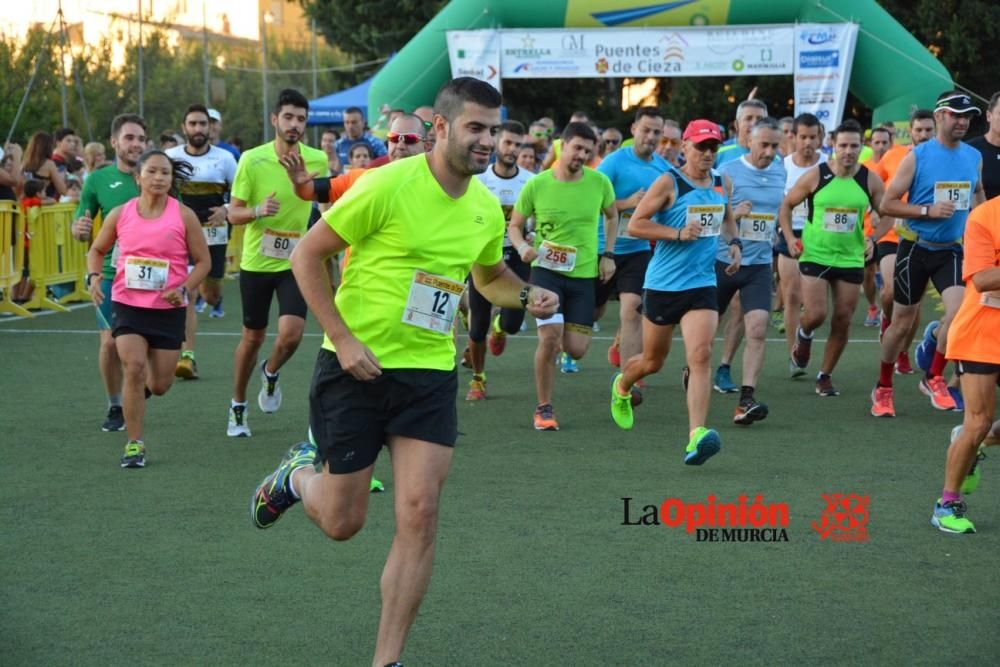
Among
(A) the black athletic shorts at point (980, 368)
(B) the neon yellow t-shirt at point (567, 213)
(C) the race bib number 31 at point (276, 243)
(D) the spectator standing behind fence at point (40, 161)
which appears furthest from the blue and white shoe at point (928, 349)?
(D) the spectator standing behind fence at point (40, 161)

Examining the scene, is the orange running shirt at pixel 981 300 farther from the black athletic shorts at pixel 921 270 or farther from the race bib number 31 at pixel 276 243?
the race bib number 31 at pixel 276 243

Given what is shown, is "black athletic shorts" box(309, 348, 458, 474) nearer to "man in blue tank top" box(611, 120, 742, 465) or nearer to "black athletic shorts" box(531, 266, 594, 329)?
"man in blue tank top" box(611, 120, 742, 465)

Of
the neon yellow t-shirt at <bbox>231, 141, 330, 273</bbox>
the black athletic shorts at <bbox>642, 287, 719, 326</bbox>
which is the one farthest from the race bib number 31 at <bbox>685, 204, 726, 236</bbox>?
the neon yellow t-shirt at <bbox>231, 141, 330, 273</bbox>

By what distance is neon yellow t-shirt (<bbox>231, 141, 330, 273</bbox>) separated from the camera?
8.96 metres

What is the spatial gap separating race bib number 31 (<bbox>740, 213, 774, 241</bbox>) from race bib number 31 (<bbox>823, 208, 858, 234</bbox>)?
56cm

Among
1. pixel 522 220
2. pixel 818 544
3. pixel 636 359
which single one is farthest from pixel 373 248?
pixel 522 220

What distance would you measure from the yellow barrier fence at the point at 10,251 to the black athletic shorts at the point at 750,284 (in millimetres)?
8555

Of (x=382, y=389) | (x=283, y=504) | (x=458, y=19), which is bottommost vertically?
(x=283, y=504)

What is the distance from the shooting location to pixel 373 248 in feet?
15.2

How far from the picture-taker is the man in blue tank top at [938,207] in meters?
9.30

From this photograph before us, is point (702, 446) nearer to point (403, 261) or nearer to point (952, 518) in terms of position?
point (952, 518)

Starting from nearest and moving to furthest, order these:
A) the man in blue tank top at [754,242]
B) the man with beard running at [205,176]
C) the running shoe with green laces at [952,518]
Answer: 1. the running shoe with green laces at [952,518]
2. the man in blue tank top at [754,242]
3. the man with beard running at [205,176]

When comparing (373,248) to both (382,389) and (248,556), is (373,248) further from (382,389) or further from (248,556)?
(248,556)

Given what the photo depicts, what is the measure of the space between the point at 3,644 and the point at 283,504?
1.04m
